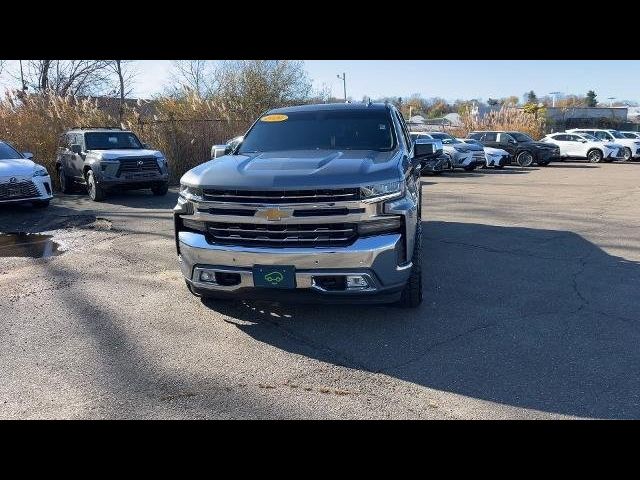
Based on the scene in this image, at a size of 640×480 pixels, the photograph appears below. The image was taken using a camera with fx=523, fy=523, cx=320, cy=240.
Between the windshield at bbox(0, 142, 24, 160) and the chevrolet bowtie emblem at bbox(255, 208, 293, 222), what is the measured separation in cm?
1004

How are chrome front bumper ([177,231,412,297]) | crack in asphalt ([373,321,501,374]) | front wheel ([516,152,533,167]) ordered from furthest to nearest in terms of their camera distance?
front wheel ([516,152,533,167]) → chrome front bumper ([177,231,412,297]) → crack in asphalt ([373,321,501,374])

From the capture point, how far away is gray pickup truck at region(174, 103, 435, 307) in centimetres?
420

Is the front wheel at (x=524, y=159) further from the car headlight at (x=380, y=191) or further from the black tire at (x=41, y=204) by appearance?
the car headlight at (x=380, y=191)

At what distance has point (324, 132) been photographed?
582cm

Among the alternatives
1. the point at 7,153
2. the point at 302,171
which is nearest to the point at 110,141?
the point at 7,153

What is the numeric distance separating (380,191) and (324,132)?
1818 mm

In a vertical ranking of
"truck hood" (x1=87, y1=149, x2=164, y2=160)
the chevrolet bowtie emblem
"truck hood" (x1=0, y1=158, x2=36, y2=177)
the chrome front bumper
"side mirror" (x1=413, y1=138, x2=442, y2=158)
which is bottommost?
the chrome front bumper

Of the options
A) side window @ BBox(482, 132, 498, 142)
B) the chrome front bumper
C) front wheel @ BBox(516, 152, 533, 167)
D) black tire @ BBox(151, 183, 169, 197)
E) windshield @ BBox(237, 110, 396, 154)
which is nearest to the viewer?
the chrome front bumper

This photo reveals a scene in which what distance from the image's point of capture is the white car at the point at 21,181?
10.8 m

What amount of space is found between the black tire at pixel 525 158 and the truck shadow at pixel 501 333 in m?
20.5

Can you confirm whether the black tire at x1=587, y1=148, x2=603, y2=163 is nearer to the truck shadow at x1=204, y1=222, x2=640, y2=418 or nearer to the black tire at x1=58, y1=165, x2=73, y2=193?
the truck shadow at x1=204, y1=222, x2=640, y2=418

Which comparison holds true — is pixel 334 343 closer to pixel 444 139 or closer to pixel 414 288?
pixel 414 288

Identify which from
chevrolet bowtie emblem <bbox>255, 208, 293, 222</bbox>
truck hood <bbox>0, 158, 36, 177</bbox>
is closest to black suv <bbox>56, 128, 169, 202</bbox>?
truck hood <bbox>0, 158, 36, 177</bbox>

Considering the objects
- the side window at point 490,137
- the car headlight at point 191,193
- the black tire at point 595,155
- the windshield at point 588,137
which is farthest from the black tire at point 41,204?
the windshield at point 588,137
